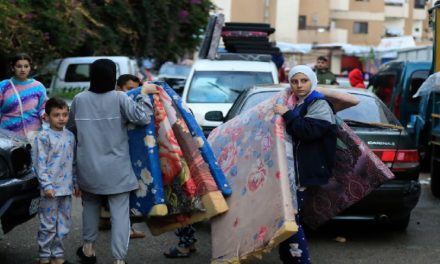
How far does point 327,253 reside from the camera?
7.22 meters

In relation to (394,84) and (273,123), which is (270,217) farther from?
(394,84)

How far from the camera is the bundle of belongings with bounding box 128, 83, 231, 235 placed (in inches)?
227

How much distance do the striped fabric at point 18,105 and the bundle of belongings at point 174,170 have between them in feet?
6.27

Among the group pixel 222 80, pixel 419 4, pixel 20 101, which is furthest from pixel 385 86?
pixel 419 4

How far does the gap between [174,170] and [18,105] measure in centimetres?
230

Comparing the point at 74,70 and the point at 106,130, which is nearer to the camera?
the point at 106,130

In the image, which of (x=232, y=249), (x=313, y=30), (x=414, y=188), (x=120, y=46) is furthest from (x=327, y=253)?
(x=313, y=30)

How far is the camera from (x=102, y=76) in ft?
19.2

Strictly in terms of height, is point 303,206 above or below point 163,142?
below

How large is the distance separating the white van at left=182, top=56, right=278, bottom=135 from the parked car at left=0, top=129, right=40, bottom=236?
603cm

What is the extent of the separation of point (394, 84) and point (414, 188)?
7.83 meters

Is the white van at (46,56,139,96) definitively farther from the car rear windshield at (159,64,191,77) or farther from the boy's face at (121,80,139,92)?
the car rear windshield at (159,64,191,77)

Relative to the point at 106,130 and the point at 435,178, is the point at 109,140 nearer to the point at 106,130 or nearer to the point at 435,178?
the point at 106,130

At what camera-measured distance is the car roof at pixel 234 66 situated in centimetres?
1292
